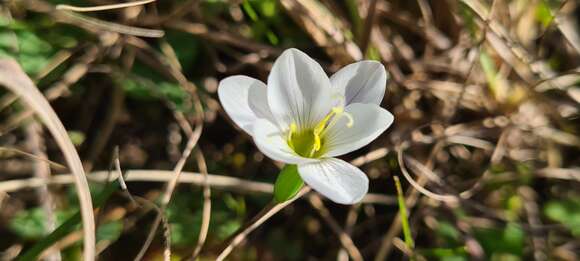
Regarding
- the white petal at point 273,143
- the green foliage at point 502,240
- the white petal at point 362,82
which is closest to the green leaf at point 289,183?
the white petal at point 273,143

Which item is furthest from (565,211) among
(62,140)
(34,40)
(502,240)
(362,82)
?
(34,40)

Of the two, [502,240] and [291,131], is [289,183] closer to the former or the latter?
[291,131]

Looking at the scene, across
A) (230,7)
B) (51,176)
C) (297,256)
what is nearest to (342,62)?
(230,7)

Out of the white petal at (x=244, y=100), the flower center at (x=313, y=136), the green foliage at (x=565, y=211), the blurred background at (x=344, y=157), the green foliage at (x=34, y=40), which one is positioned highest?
the white petal at (x=244, y=100)

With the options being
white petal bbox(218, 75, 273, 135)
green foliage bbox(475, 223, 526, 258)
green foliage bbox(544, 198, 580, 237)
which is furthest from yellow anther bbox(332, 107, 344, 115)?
green foliage bbox(544, 198, 580, 237)

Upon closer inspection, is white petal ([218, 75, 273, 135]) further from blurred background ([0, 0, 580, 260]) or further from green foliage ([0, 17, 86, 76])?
green foliage ([0, 17, 86, 76])

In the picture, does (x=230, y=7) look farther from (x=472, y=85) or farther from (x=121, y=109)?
(x=472, y=85)

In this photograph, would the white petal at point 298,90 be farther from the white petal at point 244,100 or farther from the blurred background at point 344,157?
the blurred background at point 344,157
